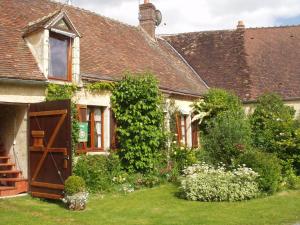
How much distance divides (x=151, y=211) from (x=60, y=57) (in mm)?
5674

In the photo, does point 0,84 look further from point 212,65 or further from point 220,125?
point 212,65

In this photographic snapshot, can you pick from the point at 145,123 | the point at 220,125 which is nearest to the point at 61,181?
the point at 145,123

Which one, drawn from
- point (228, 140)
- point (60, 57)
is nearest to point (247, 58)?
point (228, 140)

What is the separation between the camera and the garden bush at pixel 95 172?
1338 centimetres

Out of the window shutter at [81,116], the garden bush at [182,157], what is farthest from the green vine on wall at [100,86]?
the garden bush at [182,157]

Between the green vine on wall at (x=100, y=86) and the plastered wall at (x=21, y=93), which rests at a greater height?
the green vine on wall at (x=100, y=86)

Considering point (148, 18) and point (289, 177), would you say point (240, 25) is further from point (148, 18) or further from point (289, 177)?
point (289, 177)

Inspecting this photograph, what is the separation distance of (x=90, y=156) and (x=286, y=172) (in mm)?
6934

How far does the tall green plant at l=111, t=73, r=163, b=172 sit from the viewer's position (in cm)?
1507

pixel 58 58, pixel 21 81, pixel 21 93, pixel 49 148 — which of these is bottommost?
pixel 49 148

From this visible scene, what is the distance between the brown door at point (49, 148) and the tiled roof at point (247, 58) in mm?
11949

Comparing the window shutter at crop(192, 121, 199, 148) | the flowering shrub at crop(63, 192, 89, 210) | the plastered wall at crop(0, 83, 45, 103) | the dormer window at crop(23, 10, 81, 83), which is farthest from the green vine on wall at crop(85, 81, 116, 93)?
the window shutter at crop(192, 121, 199, 148)

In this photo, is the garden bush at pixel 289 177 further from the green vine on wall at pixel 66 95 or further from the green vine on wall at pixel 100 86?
the green vine on wall at pixel 66 95

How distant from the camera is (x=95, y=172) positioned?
13.5 m
